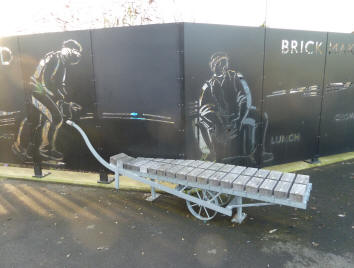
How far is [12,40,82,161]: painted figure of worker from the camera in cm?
533

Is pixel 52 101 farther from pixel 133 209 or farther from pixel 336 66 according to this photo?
pixel 336 66

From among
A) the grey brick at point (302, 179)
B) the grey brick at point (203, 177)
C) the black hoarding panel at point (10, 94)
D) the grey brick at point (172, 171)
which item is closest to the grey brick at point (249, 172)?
the grey brick at point (203, 177)

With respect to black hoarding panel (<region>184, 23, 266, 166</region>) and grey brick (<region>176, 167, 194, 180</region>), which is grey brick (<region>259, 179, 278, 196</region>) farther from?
black hoarding panel (<region>184, 23, 266, 166</region>)

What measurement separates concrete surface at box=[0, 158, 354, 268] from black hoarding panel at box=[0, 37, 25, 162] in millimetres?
1465

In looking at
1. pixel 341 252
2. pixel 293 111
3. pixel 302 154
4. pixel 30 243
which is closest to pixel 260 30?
pixel 293 111

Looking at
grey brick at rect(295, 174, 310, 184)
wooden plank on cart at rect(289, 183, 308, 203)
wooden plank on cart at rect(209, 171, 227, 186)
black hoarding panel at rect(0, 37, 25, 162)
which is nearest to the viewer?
wooden plank on cart at rect(289, 183, 308, 203)

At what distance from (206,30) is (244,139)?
2.23 metres

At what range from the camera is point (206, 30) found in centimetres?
479

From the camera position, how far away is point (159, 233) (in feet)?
12.7

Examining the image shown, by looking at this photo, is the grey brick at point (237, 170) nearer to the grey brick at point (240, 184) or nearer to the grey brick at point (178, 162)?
the grey brick at point (240, 184)

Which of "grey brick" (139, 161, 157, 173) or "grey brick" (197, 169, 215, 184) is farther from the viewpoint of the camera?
"grey brick" (139, 161, 157, 173)

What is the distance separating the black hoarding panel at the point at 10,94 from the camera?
222 inches

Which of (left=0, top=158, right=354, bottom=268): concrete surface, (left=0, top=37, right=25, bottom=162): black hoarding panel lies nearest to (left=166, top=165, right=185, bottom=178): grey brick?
(left=0, top=158, right=354, bottom=268): concrete surface

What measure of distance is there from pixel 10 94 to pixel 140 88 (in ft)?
9.60
